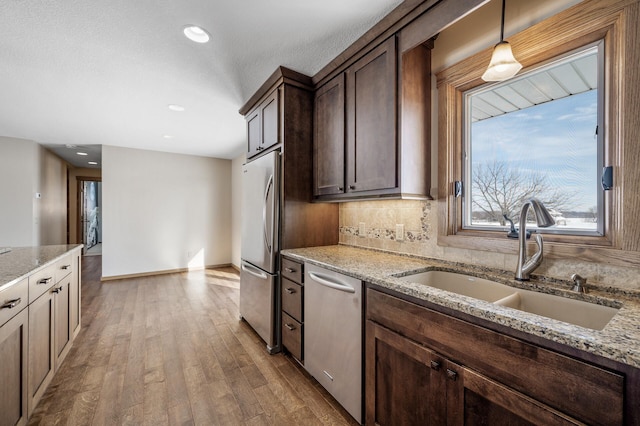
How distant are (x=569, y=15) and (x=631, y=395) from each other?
156 cm

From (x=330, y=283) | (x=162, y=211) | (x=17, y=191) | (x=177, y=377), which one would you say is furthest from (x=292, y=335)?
(x=17, y=191)

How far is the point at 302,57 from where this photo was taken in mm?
2160

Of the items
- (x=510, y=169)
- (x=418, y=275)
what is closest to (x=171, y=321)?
(x=418, y=275)

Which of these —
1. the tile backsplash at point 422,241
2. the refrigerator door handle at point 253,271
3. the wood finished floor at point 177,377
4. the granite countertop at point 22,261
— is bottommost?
the wood finished floor at point 177,377

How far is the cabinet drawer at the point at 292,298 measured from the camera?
2.12 meters

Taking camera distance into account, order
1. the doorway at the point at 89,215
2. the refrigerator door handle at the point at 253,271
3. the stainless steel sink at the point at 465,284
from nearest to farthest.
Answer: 1. the stainless steel sink at the point at 465,284
2. the refrigerator door handle at the point at 253,271
3. the doorway at the point at 89,215

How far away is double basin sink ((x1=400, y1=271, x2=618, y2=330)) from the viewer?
112 centimetres

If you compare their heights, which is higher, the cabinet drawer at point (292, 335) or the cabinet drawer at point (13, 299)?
the cabinet drawer at point (13, 299)

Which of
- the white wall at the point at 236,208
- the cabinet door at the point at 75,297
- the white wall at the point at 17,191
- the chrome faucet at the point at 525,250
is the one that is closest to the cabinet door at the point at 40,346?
the cabinet door at the point at 75,297

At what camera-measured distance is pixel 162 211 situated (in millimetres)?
5316

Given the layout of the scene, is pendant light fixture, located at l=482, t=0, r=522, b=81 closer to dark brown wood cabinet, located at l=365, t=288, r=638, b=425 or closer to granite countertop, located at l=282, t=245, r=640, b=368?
granite countertop, located at l=282, t=245, r=640, b=368

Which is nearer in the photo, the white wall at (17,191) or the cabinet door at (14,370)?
the cabinet door at (14,370)

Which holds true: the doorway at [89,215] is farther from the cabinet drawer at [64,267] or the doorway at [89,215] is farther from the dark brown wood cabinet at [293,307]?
the dark brown wood cabinet at [293,307]

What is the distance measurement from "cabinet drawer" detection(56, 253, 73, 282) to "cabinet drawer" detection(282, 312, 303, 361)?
173 centimetres
